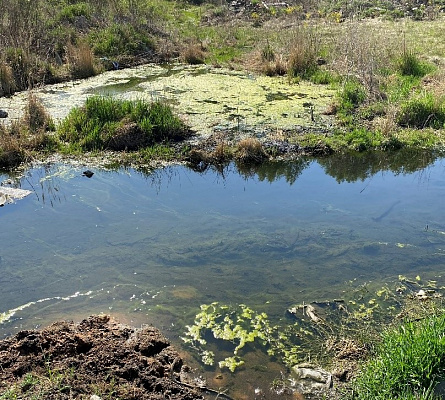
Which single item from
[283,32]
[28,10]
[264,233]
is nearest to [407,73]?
[283,32]

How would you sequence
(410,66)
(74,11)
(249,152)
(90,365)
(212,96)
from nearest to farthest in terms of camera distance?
(90,365) < (249,152) < (212,96) < (410,66) < (74,11)

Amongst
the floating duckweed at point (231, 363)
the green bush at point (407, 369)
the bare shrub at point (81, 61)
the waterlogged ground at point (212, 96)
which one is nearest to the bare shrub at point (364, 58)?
the waterlogged ground at point (212, 96)

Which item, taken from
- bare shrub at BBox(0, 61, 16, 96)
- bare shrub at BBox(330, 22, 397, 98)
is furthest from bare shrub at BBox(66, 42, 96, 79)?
bare shrub at BBox(330, 22, 397, 98)

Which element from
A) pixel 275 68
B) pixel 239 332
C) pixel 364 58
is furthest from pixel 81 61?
pixel 239 332

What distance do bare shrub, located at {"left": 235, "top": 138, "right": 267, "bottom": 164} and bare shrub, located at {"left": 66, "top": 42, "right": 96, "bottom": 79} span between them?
20.4 feet

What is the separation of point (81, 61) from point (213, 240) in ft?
27.0

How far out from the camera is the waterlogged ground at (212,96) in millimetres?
9078

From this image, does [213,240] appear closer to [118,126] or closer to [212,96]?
[118,126]

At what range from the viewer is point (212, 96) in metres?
10.4

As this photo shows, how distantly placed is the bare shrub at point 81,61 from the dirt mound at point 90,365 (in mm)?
9383

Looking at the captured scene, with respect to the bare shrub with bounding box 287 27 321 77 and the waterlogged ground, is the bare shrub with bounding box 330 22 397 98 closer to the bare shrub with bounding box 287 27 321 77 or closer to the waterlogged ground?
the bare shrub with bounding box 287 27 321 77

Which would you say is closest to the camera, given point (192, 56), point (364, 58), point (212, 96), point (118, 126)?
point (118, 126)

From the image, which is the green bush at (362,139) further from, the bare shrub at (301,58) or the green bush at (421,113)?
the bare shrub at (301,58)

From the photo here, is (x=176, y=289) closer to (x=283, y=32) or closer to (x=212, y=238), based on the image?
(x=212, y=238)
